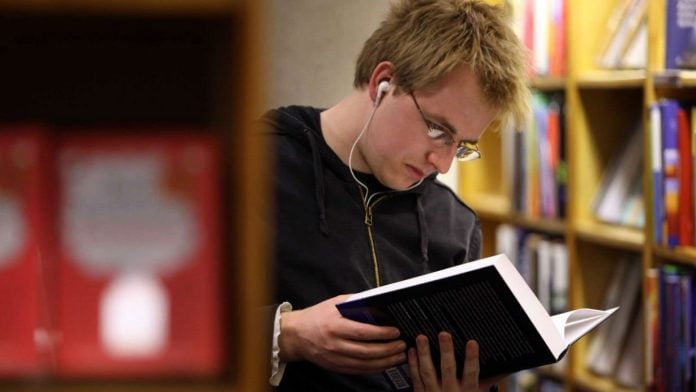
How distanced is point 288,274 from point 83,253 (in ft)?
2.56

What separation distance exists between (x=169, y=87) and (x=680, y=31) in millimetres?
1852

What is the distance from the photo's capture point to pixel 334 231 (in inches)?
64.2

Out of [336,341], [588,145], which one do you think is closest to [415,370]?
[336,341]

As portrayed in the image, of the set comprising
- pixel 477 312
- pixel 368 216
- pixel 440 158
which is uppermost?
pixel 440 158

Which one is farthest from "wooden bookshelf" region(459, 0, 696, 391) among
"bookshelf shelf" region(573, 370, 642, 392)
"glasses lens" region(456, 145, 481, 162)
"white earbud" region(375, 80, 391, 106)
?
"white earbud" region(375, 80, 391, 106)

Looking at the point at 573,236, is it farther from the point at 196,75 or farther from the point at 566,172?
the point at 196,75

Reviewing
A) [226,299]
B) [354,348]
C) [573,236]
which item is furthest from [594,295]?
[226,299]

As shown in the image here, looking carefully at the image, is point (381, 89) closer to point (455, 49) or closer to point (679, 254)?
point (455, 49)

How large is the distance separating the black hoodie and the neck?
0.02 m

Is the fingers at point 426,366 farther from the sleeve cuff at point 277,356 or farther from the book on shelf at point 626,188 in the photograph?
the book on shelf at point 626,188

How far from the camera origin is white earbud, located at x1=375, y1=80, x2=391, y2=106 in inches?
63.1

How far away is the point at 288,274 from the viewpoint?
5.20 ft

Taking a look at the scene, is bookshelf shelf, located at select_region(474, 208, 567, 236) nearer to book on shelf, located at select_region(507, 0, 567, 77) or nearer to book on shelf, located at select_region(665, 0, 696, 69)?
book on shelf, located at select_region(507, 0, 567, 77)

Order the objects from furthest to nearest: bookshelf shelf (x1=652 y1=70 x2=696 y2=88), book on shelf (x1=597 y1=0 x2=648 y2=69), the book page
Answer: book on shelf (x1=597 y1=0 x2=648 y2=69)
bookshelf shelf (x1=652 y1=70 x2=696 y2=88)
the book page
